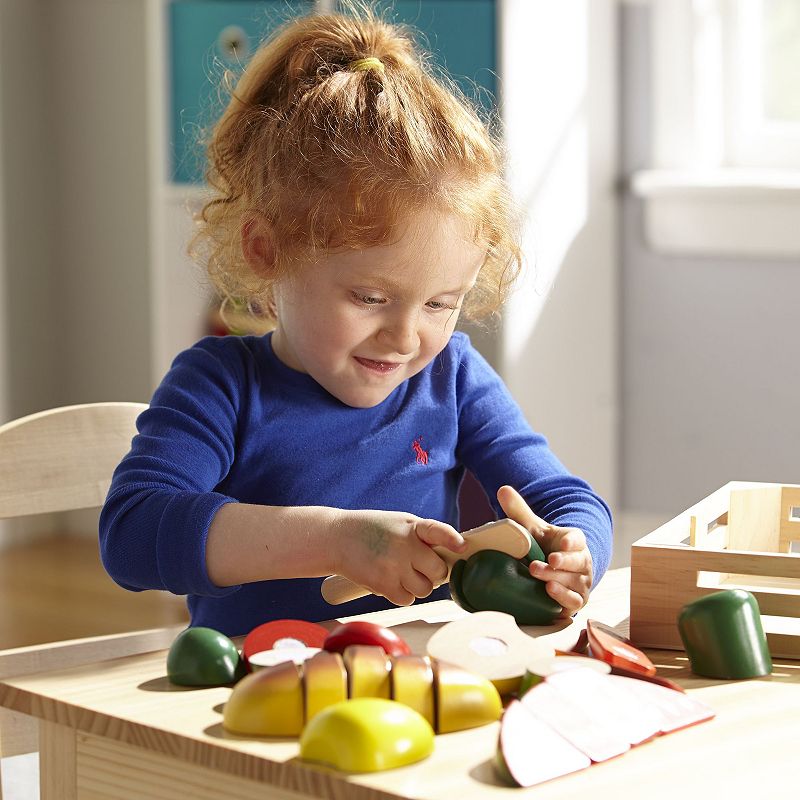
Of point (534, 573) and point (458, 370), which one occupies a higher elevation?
point (458, 370)

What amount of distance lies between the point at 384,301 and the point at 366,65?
178mm

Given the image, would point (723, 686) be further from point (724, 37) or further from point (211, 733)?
point (724, 37)

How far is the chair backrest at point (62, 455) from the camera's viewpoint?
1051mm

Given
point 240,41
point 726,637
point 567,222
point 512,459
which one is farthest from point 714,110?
point 726,637

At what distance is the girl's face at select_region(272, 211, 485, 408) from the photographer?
874 mm

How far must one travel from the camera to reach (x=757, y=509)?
90 centimetres

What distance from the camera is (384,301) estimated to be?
2.92 ft

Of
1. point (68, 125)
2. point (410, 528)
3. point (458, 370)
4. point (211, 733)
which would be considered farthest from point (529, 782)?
point (68, 125)

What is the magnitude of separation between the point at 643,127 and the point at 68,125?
156 cm

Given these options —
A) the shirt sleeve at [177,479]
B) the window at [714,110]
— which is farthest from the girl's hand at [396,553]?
the window at [714,110]

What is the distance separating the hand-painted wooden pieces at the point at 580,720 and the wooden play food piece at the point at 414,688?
0.04 meters

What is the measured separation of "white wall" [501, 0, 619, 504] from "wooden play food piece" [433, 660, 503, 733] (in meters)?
1.52

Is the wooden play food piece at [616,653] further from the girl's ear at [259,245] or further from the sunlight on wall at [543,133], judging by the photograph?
the sunlight on wall at [543,133]

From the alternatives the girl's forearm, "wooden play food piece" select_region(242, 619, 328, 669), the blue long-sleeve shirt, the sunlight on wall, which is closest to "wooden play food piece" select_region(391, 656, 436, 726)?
"wooden play food piece" select_region(242, 619, 328, 669)
